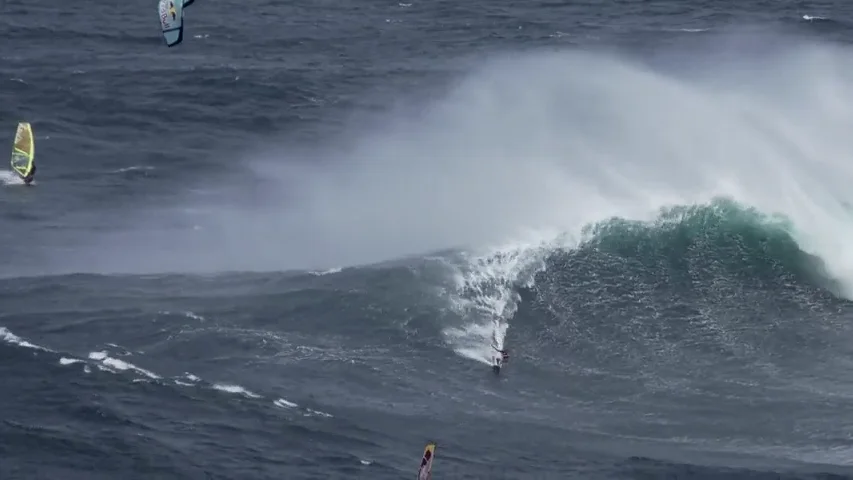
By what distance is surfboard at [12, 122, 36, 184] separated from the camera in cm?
8969

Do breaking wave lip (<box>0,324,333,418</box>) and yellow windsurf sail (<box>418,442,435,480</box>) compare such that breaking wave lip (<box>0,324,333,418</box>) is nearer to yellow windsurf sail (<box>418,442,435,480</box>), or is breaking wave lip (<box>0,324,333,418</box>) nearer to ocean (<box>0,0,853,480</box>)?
ocean (<box>0,0,853,480</box>)

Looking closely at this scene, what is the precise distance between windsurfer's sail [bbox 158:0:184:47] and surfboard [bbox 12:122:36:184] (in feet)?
35.4

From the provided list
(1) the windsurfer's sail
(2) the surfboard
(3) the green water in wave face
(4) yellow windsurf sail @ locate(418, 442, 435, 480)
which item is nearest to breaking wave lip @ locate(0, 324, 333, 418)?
(4) yellow windsurf sail @ locate(418, 442, 435, 480)

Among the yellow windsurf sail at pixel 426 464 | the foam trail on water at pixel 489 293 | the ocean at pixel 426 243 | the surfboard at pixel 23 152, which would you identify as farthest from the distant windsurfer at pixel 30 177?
the yellow windsurf sail at pixel 426 464

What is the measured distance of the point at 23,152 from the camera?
9056 centimetres

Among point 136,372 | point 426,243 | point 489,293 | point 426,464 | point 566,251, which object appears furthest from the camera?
point 426,243

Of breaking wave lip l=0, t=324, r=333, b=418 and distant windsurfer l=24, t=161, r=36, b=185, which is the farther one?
distant windsurfer l=24, t=161, r=36, b=185

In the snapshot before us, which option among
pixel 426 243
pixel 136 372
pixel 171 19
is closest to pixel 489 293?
pixel 426 243

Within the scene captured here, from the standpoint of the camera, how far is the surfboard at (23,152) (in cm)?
8969

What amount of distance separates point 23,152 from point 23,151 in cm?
9

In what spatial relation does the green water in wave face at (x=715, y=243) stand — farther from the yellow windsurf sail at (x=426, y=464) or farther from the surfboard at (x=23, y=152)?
the surfboard at (x=23, y=152)

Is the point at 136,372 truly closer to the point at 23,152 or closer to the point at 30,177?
the point at 30,177

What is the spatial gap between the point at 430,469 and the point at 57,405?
17.0m

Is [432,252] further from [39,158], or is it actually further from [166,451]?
[39,158]
